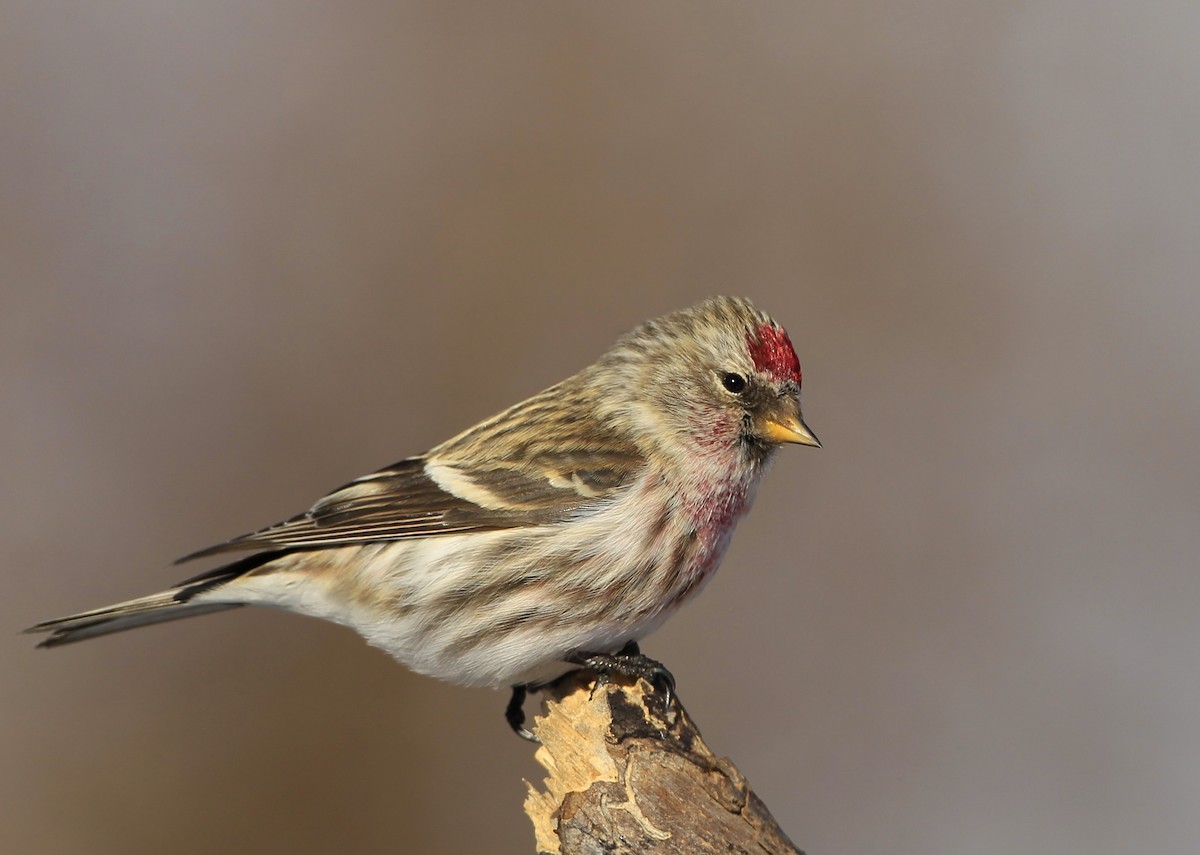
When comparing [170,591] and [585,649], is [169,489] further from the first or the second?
[585,649]

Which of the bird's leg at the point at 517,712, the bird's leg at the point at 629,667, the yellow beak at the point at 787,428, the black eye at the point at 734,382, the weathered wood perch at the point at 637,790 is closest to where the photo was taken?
the weathered wood perch at the point at 637,790

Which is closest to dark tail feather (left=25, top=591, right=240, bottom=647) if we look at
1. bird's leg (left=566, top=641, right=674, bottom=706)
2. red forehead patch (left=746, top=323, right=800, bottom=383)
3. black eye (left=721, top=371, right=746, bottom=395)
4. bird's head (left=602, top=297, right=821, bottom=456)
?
bird's leg (left=566, top=641, right=674, bottom=706)

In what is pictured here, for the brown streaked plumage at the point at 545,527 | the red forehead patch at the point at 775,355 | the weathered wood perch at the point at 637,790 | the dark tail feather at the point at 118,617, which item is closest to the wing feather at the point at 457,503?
the brown streaked plumage at the point at 545,527

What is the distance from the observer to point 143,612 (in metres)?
3.16

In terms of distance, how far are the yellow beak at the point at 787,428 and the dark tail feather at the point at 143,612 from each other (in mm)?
1491

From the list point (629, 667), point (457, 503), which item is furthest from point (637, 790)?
point (457, 503)

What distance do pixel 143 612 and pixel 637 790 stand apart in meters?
1.49

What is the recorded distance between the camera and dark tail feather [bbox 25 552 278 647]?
123 inches

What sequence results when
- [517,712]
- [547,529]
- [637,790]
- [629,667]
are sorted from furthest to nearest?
[517,712]
[547,529]
[629,667]
[637,790]

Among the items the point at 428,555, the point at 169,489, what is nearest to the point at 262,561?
the point at 428,555

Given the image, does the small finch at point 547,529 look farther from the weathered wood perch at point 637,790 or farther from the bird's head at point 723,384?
the weathered wood perch at point 637,790

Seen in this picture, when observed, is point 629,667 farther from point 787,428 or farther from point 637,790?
point 787,428

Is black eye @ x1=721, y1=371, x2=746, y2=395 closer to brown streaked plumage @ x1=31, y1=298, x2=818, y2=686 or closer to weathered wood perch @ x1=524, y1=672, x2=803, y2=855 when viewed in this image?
brown streaked plumage @ x1=31, y1=298, x2=818, y2=686

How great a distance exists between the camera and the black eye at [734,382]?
3184 millimetres
